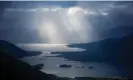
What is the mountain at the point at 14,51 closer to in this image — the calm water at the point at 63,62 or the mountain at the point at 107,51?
the calm water at the point at 63,62

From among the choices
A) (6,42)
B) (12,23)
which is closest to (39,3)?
(12,23)

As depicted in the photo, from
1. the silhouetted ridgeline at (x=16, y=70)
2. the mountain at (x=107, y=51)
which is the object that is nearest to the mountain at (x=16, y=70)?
the silhouetted ridgeline at (x=16, y=70)

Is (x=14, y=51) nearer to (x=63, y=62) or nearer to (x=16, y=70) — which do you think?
(x=16, y=70)

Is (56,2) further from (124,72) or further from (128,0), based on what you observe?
(124,72)

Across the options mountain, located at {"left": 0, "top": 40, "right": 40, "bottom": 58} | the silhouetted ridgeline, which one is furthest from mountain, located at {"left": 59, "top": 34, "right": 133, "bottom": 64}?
mountain, located at {"left": 0, "top": 40, "right": 40, "bottom": 58}

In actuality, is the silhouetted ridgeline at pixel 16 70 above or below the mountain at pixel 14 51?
below

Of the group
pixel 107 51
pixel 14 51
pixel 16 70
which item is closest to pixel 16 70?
pixel 16 70
